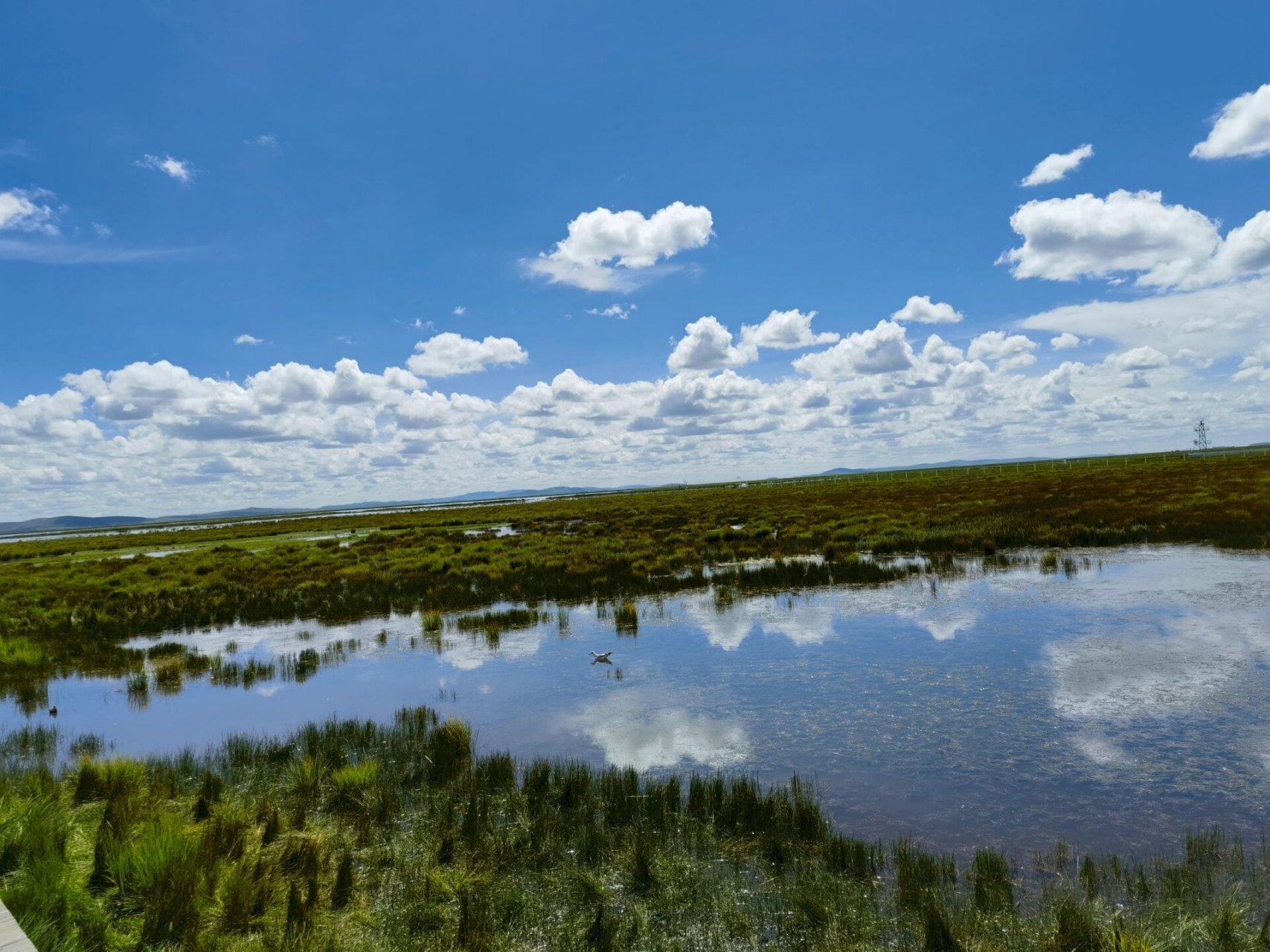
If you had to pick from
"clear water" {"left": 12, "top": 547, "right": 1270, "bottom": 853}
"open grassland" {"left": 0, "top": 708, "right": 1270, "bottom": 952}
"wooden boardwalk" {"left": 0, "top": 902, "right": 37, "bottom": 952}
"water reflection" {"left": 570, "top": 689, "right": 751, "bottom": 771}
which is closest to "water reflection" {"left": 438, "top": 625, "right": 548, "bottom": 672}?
"clear water" {"left": 12, "top": 547, "right": 1270, "bottom": 853}

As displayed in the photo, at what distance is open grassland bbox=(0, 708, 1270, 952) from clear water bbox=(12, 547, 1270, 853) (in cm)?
82

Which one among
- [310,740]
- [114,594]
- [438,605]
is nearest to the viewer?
[310,740]

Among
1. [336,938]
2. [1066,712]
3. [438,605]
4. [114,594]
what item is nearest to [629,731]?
[336,938]

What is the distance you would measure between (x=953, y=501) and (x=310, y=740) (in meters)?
49.5

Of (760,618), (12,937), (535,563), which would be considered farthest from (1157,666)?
(535,563)

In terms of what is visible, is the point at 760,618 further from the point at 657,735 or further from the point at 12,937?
the point at 12,937

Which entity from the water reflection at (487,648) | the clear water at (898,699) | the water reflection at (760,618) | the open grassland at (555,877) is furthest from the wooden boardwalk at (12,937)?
the water reflection at (760,618)

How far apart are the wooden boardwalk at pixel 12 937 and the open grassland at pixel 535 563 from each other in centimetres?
1425

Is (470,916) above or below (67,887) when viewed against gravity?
below

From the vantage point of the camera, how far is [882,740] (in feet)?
30.7

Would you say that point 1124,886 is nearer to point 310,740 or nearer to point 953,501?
point 310,740

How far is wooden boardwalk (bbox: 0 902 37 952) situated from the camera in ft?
13.4

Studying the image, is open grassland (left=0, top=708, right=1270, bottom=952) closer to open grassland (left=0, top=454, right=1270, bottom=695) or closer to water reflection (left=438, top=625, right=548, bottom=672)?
water reflection (left=438, top=625, right=548, bottom=672)

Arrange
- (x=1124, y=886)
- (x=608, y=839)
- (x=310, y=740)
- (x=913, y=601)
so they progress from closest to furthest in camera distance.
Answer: (x=1124, y=886) → (x=608, y=839) → (x=310, y=740) → (x=913, y=601)
